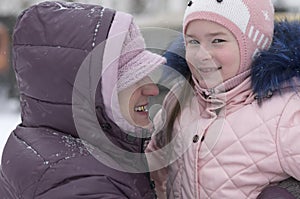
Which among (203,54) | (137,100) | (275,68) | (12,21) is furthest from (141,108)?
(12,21)

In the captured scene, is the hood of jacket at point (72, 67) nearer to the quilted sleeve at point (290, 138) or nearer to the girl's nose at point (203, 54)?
the girl's nose at point (203, 54)

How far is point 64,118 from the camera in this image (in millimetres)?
1346

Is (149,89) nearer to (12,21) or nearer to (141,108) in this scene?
(141,108)

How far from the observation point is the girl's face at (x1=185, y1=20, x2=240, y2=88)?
5.19 feet

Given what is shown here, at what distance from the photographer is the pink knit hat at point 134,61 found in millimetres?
1381

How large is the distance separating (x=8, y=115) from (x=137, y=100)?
7.27 metres

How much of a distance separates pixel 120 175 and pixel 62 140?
0.16 meters

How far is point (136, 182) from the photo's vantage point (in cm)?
140

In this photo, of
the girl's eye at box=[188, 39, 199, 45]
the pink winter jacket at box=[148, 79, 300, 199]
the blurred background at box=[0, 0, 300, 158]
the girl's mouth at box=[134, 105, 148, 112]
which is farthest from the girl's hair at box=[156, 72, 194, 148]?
the blurred background at box=[0, 0, 300, 158]

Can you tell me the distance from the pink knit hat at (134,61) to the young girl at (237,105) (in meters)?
0.23

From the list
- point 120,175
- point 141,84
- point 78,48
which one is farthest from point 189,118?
point 78,48

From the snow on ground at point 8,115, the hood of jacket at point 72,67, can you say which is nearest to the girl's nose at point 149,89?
the hood of jacket at point 72,67

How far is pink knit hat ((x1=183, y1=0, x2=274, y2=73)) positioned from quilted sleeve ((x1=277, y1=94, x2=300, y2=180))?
7.1 inches

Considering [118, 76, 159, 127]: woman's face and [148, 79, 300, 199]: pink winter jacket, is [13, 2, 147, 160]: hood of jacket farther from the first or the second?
[148, 79, 300, 199]: pink winter jacket
